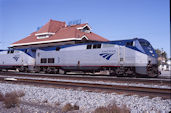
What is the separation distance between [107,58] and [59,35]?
90.7 feet

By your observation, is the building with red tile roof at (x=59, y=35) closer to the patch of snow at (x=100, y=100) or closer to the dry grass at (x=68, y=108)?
the patch of snow at (x=100, y=100)

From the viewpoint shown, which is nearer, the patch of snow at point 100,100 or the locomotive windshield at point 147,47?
the patch of snow at point 100,100

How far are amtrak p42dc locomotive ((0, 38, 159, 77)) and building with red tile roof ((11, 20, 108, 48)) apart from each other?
16.6 meters

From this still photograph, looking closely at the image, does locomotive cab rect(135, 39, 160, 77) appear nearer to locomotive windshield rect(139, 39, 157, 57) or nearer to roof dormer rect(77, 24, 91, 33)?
locomotive windshield rect(139, 39, 157, 57)

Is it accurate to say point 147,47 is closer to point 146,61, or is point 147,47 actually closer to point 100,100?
point 146,61

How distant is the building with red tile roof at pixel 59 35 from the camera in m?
41.7

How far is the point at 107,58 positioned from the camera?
1903 centimetres

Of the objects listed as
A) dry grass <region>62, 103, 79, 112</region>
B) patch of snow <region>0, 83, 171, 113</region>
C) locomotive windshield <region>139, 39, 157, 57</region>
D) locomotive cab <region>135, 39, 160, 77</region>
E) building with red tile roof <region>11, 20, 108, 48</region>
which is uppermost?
building with red tile roof <region>11, 20, 108, 48</region>

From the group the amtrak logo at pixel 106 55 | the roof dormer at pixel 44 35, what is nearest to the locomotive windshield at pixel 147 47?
the amtrak logo at pixel 106 55

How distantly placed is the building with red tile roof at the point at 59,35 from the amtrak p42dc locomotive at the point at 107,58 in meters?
16.6

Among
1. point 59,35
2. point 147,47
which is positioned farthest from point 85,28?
point 147,47

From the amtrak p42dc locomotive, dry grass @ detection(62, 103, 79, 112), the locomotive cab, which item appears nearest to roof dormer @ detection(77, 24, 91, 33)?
the amtrak p42dc locomotive

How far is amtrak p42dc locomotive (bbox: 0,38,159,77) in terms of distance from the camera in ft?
56.8

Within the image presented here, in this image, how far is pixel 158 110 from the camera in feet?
22.4
